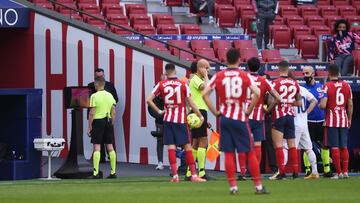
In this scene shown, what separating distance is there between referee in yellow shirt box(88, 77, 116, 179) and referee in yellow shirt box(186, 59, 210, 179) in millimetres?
1853

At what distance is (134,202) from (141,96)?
1138cm

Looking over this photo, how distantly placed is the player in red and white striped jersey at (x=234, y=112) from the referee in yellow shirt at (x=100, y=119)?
5.71 meters

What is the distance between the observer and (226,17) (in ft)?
107

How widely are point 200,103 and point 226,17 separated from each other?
31.1 ft

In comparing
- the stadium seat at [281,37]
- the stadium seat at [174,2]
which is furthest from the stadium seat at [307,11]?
the stadium seat at [174,2]

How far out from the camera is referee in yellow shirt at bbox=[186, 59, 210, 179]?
23016 mm

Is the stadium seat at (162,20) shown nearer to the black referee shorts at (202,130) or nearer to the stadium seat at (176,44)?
the stadium seat at (176,44)

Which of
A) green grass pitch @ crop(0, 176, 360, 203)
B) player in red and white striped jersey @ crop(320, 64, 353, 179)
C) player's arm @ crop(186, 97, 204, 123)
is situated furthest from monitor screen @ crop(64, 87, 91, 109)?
player in red and white striped jersey @ crop(320, 64, 353, 179)

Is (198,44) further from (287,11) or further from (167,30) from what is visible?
(287,11)

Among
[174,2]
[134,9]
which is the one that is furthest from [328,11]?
[134,9]

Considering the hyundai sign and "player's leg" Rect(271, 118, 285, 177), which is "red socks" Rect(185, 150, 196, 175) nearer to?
"player's leg" Rect(271, 118, 285, 177)

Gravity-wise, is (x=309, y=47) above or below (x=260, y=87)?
above

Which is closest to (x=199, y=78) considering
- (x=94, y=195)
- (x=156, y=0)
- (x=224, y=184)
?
(x=224, y=184)

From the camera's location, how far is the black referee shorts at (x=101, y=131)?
80.5 feet
